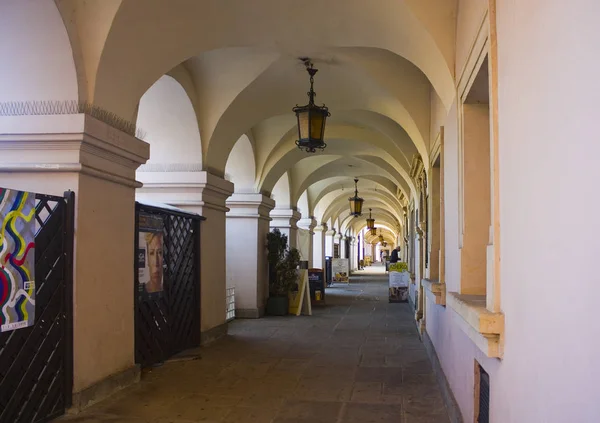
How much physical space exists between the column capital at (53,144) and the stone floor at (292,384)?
2.06 metres

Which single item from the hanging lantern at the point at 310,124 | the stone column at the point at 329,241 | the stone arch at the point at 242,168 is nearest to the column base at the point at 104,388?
the hanging lantern at the point at 310,124

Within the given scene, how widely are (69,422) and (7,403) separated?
641mm

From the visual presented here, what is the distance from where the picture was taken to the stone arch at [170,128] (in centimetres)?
783

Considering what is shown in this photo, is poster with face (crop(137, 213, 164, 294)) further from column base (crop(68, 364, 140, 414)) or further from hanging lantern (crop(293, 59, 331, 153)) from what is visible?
hanging lantern (crop(293, 59, 331, 153))

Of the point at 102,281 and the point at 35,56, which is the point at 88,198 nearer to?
the point at 102,281

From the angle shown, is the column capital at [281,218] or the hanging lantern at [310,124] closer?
the hanging lantern at [310,124]

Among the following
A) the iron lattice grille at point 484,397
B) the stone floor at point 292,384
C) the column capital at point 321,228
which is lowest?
the stone floor at point 292,384

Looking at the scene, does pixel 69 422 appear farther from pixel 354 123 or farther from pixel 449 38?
pixel 354 123

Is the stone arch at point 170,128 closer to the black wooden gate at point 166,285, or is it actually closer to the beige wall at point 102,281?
the black wooden gate at point 166,285

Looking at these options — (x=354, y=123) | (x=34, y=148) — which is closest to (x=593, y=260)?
(x=34, y=148)

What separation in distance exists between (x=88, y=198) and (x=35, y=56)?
128 centimetres

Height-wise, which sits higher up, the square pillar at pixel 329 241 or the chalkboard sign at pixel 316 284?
the square pillar at pixel 329 241

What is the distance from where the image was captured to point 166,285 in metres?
7.13

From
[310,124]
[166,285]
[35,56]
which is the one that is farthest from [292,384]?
[35,56]
